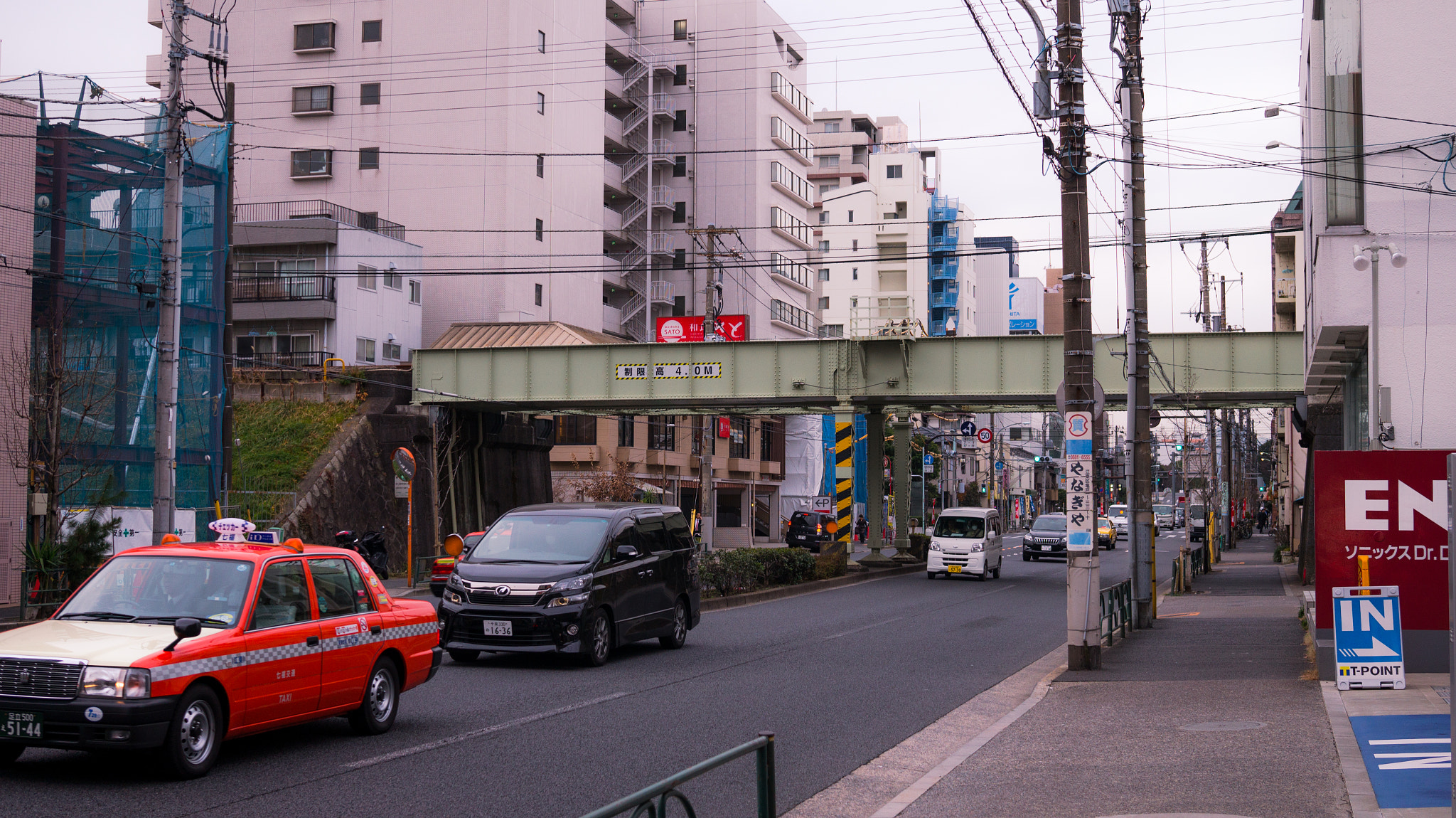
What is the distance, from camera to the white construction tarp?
3182 inches

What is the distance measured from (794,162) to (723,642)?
65856 mm

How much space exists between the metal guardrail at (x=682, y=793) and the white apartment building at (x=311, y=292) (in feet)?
145

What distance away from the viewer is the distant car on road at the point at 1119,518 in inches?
2660

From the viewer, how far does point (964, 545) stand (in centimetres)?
3647

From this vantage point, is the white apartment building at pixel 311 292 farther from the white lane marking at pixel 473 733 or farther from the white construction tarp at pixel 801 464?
the white lane marking at pixel 473 733

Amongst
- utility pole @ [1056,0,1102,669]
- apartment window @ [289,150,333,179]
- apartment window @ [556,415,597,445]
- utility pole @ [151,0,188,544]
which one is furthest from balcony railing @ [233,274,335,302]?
utility pole @ [1056,0,1102,669]

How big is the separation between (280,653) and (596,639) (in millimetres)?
6449

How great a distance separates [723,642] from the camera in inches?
725

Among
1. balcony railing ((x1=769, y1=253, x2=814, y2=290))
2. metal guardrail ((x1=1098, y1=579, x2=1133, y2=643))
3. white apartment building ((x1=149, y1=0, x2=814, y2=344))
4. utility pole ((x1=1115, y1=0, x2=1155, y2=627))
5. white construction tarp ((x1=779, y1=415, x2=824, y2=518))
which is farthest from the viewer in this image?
white construction tarp ((x1=779, y1=415, x2=824, y2=518))

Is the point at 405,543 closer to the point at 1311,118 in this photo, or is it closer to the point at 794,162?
the point at 1311,118

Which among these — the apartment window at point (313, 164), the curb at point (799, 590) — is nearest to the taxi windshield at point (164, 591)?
the curb at point (799, 590)

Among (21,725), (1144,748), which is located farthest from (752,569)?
Answer: (21,725)

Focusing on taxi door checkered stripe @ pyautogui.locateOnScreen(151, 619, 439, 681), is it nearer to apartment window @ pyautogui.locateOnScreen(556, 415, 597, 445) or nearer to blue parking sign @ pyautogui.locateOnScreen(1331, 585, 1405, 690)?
blue parking sign @ pyautogui.locateOnScreen(1331, 585, 1405, 690)

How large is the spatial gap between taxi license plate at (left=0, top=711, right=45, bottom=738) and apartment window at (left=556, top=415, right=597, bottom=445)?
51710 mm
